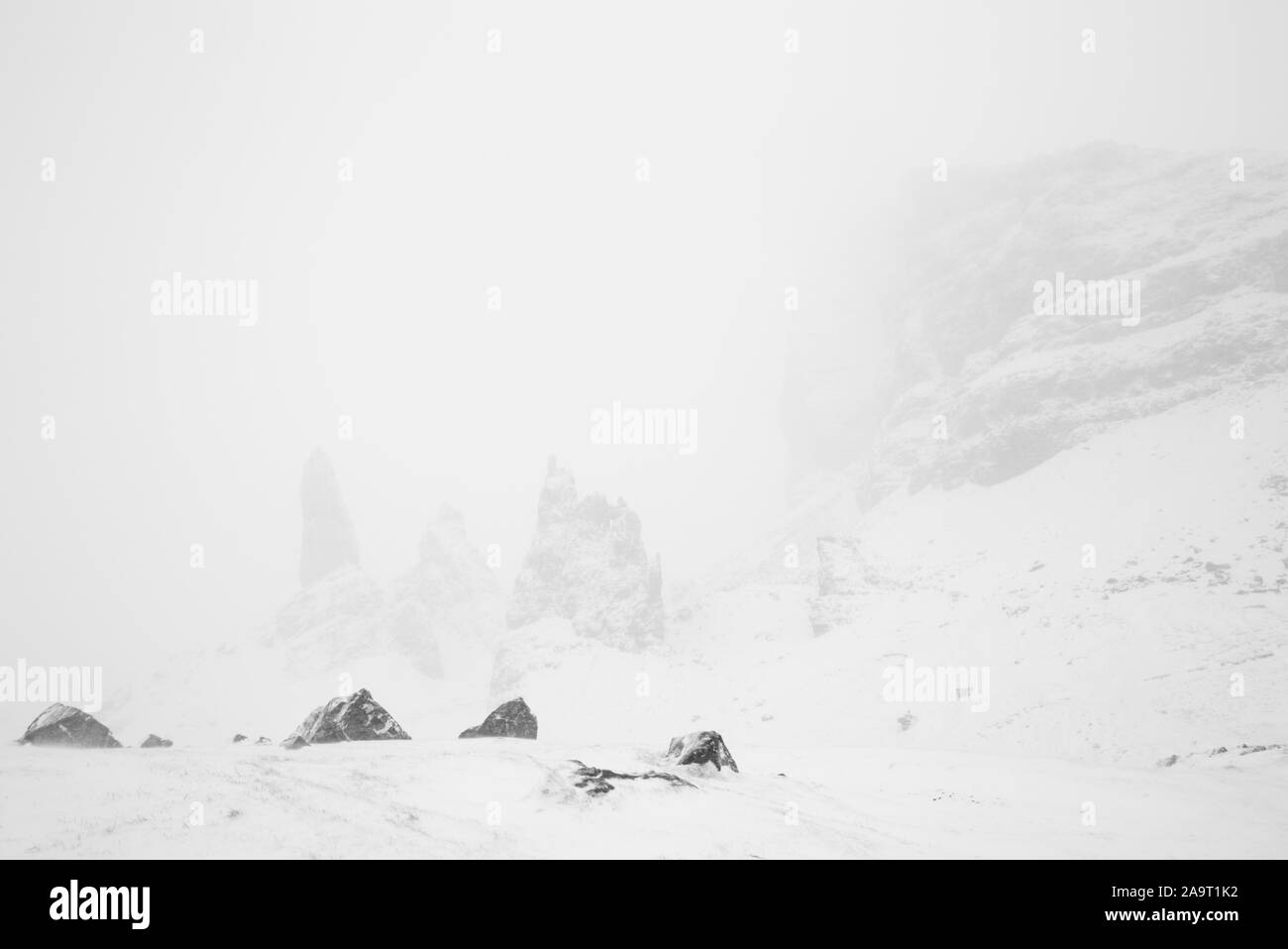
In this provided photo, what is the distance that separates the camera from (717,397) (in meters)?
167

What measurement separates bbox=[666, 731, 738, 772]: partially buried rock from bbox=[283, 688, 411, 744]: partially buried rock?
8.00m

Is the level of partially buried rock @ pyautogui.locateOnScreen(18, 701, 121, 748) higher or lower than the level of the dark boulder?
lower

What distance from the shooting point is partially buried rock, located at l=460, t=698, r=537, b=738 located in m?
18.8

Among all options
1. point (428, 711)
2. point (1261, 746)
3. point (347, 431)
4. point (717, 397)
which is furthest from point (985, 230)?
point (717, 397)

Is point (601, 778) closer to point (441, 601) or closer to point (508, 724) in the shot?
point (508, 724)

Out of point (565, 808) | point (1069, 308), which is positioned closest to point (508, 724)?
point (565, 808)

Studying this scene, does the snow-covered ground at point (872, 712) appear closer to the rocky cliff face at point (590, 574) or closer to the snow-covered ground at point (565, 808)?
the snow-covered ground at point (565, 808)

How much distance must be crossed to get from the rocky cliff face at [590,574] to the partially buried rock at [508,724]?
2489cm

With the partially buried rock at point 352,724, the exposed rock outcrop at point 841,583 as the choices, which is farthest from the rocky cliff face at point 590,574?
the partially buried rock at point 352,724

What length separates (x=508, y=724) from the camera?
62.8 feet

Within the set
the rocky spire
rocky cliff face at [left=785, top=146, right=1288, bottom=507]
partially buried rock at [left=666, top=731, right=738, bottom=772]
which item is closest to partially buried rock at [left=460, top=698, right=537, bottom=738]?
partially buried rock at [left=666, top=731, right=738, bottom=772]

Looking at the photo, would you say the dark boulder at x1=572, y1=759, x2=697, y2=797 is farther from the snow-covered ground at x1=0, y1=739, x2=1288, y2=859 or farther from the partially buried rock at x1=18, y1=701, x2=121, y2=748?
the partially buried rock at x1=18, y1=701, x2=121, y2=748

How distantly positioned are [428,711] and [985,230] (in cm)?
7260

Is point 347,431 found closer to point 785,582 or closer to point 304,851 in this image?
point 785,582
